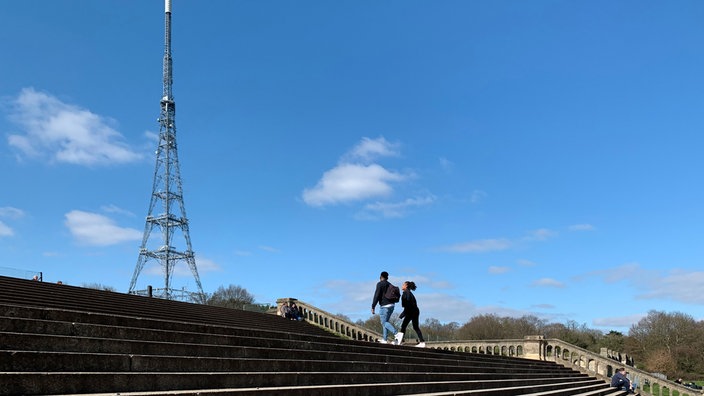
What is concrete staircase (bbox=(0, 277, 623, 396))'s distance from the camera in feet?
17.1

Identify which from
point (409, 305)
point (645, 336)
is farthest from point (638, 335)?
point (409, 305)

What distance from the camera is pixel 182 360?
6488 mm

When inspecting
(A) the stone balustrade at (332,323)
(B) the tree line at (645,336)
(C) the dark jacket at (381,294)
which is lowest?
(B) the tree line at (645,336)

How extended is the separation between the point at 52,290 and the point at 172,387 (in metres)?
10.4

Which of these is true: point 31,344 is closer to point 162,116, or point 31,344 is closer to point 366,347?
point 366,347

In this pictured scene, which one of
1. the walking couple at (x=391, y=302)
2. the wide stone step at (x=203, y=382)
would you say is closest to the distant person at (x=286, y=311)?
the walking couple at (x=391, y=302)

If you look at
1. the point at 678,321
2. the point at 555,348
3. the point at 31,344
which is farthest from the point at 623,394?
the point at 678,321

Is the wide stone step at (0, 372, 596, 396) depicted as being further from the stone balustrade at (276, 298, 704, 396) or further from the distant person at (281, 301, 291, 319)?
the distant person at (281, 301, 291, 319)

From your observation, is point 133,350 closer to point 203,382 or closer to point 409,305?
point 203,382

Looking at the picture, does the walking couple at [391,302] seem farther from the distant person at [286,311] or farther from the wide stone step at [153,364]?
the distant person at [286,311]

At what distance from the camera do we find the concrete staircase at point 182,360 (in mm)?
5223

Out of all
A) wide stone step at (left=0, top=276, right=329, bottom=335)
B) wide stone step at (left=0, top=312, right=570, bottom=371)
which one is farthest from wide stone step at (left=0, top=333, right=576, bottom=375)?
wide stone step at (left=0, top=276, right=329, bottom=335)

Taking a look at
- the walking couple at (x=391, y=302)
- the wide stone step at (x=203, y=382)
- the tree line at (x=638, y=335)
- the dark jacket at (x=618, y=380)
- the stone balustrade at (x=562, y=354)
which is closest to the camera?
the wide stone step at (x=203, y=382)

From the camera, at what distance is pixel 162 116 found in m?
58.3
